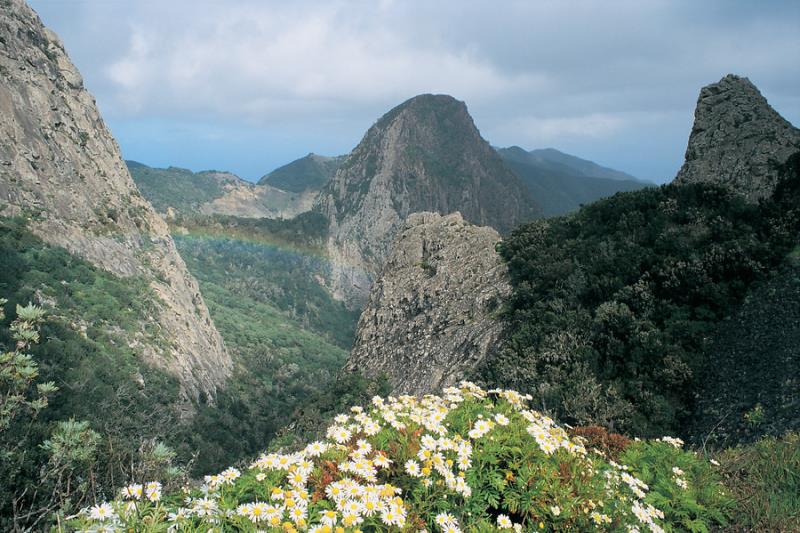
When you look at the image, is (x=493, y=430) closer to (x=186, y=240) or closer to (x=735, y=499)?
(x=735, y=499)

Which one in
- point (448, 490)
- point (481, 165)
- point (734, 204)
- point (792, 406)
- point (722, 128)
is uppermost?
point (481, 165)

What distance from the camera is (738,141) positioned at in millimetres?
23016

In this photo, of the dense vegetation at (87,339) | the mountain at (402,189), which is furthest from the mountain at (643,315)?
the mountain at (402,189)

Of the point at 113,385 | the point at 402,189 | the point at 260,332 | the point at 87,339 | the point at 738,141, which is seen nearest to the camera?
the point at 738,141

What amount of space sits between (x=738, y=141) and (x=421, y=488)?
26.5 meters

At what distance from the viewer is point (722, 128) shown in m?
24.4

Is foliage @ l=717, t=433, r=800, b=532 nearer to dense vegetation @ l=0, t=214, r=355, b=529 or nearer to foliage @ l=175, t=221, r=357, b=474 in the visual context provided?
dense vegetation @ l=0, t=214, r=355, b=529

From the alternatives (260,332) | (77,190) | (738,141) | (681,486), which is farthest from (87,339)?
(260,332)

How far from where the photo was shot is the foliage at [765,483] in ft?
17.7


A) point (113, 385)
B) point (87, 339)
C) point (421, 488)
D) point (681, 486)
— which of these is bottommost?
point (113, 385)

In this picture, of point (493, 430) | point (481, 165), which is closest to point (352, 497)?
point (493, 430)

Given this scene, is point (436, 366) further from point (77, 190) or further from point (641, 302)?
point (77, 190)

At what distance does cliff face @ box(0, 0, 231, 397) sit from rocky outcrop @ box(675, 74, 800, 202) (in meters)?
38.7

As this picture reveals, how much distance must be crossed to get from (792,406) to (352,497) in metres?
10.0
